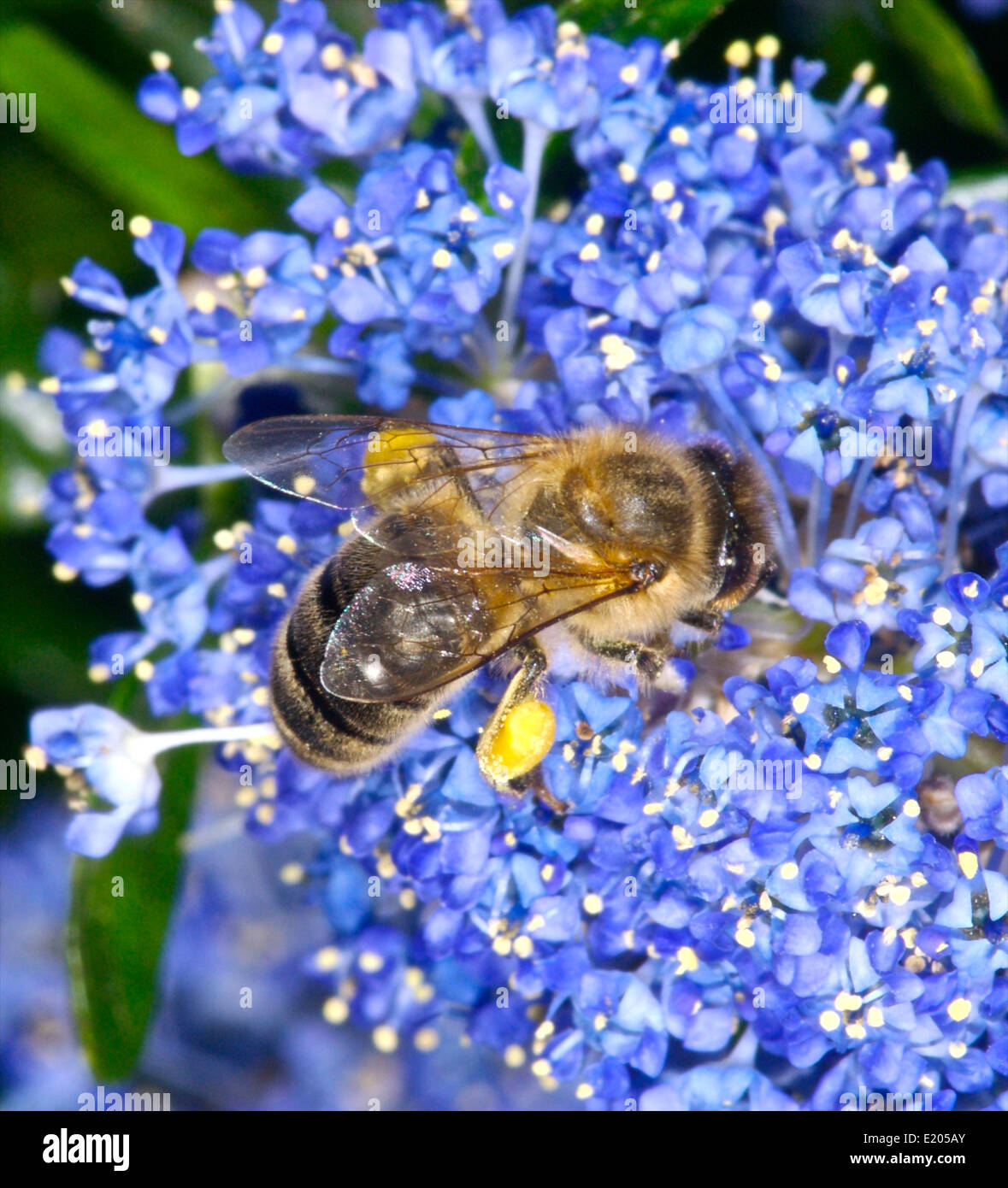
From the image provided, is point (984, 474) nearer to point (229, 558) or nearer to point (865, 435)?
point (865, 435)

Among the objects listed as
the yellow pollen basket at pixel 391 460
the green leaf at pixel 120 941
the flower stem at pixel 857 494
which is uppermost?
the yellow pollen basket at pixel 391 460

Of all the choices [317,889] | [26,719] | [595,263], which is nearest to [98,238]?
[26,719]

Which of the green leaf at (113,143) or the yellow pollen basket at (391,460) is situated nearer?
the yellow pollen basket at (391,460)

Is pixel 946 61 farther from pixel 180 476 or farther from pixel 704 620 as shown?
pixel 180 476

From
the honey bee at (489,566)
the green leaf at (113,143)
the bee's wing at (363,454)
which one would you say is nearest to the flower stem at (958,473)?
the honey bee at (489,566)

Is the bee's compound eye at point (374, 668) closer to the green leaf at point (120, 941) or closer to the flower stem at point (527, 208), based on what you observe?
the flower stem at point (527, 208)

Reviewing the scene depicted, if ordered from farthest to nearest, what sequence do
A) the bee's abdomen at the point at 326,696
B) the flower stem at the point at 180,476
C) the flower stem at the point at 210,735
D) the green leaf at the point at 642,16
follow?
the flower stem at the point at 180,476
the green leaf at the point at 642,16
the flower stem at the point at 210,735
the bee's abdomen at the point at 326,696

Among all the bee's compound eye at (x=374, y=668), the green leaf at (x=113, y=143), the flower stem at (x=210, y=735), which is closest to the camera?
the bee's compound eye at (x=374, y=668)
